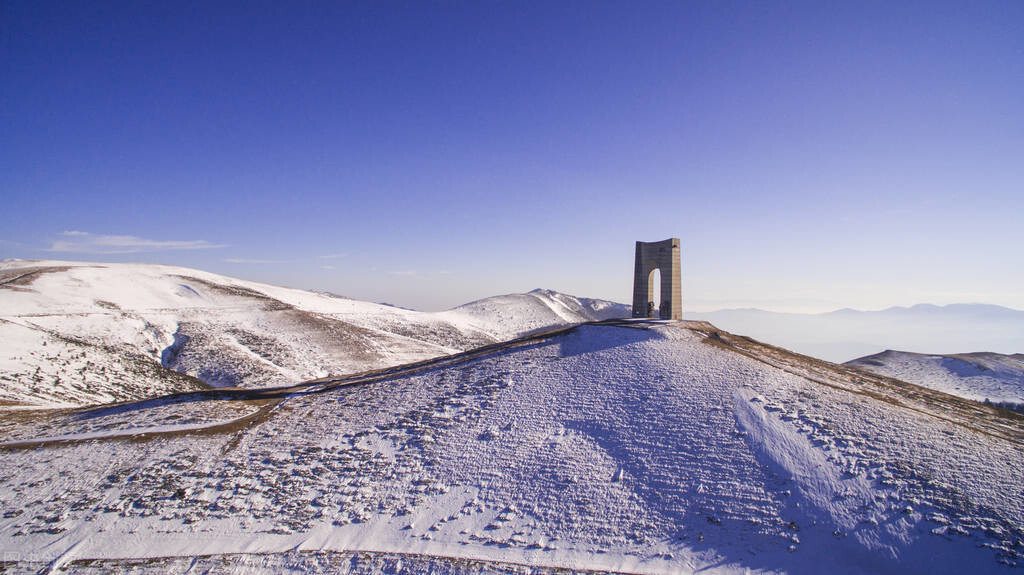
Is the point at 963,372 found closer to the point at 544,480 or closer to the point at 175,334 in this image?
the point at 544,480

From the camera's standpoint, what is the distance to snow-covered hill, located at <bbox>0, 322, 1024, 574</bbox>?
389 inches

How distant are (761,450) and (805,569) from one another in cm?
382

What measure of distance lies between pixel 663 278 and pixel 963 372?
28.3 m

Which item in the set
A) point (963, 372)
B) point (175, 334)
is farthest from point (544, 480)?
point (963, 372)

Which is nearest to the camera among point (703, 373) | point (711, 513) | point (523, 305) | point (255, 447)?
point (711, 513)

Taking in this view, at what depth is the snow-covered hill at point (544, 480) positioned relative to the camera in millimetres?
9875

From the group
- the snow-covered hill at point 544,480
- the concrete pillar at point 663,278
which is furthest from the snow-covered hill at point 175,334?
the concrete pillar at point 663,278

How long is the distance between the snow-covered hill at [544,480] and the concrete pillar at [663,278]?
37.6ft

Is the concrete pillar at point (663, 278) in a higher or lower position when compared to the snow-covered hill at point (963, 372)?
higher

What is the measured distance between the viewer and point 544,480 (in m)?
12.3

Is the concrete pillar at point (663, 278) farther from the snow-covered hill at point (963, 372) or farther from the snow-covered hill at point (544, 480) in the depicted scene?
the snow-covered hill at point (963, 372)

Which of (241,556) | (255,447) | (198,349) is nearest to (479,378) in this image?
(255,447)

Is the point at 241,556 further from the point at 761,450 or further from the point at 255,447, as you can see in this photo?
the point at 761,450

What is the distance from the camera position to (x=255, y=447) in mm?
14617
